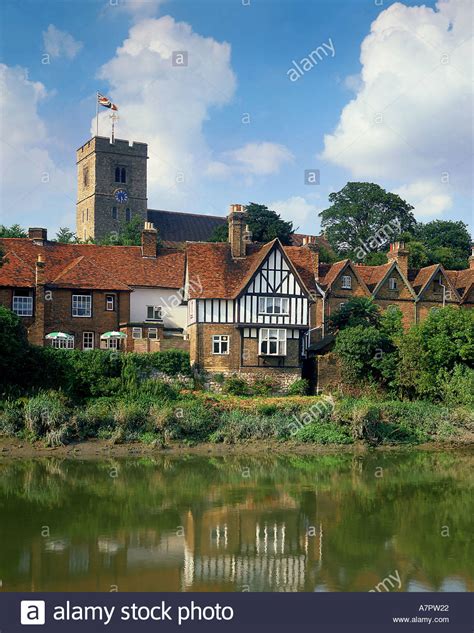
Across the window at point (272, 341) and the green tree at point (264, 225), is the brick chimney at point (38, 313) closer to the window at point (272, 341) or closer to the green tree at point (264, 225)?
the window at point (272, 341)

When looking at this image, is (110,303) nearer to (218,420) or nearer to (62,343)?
(62,343)

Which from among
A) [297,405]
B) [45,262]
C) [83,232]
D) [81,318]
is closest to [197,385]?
[297,405]

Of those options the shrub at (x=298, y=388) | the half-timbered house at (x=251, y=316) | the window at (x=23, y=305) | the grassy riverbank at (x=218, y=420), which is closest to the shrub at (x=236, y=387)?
the half-timbered house at (x=251, y=316)

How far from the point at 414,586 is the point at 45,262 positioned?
106 feet

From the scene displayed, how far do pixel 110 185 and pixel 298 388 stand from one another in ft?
172

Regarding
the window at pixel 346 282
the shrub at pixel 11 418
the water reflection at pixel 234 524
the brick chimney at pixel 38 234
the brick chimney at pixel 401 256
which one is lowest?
the water reflection at pixel 234 524

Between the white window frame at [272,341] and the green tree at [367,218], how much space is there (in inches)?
1226

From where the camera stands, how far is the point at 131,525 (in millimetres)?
19047

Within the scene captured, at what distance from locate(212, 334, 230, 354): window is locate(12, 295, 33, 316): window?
10275 mm

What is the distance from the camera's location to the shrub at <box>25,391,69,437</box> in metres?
29.6
